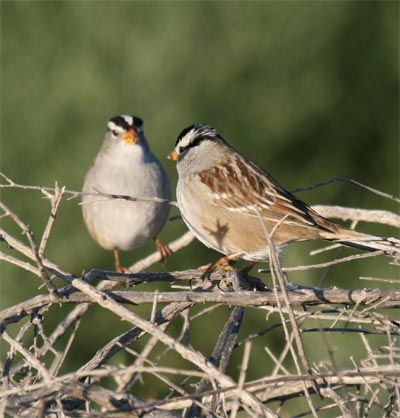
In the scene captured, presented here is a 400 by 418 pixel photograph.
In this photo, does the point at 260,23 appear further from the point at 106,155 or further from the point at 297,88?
the point at 106,155

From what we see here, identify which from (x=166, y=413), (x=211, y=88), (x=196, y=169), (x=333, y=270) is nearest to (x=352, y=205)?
(x=333, y=270)

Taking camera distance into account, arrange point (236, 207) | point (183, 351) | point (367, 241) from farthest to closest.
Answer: point (236, 207), point (367, 241), point (183, 351)

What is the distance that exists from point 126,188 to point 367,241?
2471 mm

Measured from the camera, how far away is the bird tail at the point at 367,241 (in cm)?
295

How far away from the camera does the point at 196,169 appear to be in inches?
171

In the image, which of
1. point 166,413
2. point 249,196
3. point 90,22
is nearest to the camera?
point 166,413

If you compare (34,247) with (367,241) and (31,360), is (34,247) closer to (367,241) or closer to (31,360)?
(31,360)

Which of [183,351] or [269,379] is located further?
[183,351]

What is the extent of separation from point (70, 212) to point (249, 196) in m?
4.22

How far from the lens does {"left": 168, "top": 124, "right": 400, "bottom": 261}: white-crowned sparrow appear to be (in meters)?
3.94

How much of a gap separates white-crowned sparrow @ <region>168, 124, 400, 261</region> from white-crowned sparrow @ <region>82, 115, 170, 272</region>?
3.90 ft

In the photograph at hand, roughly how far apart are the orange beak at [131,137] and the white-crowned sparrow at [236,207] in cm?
140

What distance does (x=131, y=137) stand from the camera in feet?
19.2

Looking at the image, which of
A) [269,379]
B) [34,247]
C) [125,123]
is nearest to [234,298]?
[269,379]
